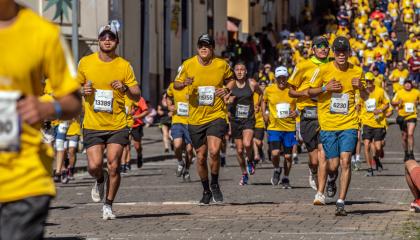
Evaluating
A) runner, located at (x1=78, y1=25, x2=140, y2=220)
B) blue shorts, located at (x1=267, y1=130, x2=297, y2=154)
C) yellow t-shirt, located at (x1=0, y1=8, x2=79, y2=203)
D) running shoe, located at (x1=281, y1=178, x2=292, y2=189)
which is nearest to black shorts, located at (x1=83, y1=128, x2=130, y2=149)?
runner, located at (x1=78, y1=25, x2=140, y2=220)

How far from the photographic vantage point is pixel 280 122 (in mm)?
23188

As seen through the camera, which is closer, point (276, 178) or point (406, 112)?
point (276, 178)

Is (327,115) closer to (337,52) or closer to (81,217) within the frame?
(337,52)

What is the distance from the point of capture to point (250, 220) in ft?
49.0

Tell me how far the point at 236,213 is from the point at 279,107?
306 inches

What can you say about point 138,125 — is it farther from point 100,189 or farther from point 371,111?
point 100,189

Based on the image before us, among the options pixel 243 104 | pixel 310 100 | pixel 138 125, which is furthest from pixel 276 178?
pixel 138 125

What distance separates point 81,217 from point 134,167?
14.3 meters

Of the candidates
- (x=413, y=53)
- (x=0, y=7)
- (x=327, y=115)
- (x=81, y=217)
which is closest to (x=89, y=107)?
(x=81, y=217)

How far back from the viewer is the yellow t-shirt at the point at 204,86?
56.1 feet

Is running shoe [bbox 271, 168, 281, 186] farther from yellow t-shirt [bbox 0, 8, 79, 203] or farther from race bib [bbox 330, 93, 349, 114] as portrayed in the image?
yellow t-shirt [bbox 0, 8, 79, 203]

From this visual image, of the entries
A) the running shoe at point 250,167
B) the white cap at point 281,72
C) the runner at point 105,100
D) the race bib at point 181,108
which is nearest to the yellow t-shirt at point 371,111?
the running shoe at point 250,167

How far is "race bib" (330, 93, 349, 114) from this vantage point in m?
16.1

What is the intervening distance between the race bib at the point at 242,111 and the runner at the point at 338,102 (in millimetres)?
8167
